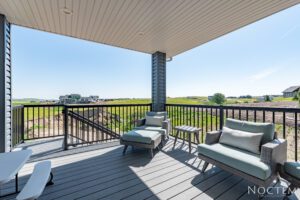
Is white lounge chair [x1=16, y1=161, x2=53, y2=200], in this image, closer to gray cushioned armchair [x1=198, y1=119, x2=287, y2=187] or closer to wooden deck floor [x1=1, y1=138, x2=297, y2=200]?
wooden deck floor [x1=1, y1=138, x2=297, y2=200]

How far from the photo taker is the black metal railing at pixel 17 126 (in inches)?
129

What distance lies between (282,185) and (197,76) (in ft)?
36.9

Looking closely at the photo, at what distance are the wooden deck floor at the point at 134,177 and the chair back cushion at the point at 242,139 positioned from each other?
19.2 inches

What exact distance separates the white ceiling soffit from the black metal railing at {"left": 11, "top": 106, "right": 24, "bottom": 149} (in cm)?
203

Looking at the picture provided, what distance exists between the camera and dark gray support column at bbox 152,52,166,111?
191 inches

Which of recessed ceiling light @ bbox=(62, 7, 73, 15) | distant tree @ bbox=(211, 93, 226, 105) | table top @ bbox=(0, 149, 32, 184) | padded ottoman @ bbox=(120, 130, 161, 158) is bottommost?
padded ottoman @ bbox=(120, 130, 161, 158)

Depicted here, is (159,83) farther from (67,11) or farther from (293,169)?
(293,169)

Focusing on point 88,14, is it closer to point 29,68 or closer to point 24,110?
point 24,110

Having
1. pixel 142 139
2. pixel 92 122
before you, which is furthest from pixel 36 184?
pixel 92 122

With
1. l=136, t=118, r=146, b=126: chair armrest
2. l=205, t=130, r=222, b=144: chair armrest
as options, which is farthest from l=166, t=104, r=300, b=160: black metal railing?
l=136, t=118, r=146, b=126: chair armrest

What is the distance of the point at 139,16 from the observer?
288cm

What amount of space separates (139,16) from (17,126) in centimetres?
387

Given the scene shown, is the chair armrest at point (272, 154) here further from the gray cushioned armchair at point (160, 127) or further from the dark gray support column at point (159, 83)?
the dark gray support column at point (159, 83)

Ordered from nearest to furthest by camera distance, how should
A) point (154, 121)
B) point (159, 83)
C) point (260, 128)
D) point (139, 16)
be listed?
point (260, 128) < point (139, 16) < point (154, 121) < point (159, 83)
